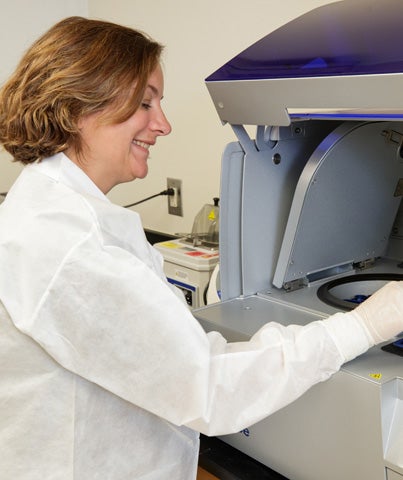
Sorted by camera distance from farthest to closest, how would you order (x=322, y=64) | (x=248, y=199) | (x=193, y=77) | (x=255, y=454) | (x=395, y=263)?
(x=193, y=77), (x=395, y=263), (x=248, y=199), (x=255, y=454), (x=322, y=64)

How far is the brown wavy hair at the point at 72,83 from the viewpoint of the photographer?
103 centimetres

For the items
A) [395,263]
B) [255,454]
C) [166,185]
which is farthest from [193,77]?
[255,454]

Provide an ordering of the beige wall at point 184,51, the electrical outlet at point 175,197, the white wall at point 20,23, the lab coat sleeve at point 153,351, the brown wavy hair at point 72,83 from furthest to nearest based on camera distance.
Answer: the white wall at point 20,23
the electrical outlet at point 175,197
the beige wall at point 184,51
the brown wavy hair at point 72,83
the lab coat sleeve at point 153,351

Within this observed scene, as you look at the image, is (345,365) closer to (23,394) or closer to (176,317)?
(176,317)

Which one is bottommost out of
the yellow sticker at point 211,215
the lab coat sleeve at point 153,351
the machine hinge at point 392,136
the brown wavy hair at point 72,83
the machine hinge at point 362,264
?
the yellow sticker at point 211,215

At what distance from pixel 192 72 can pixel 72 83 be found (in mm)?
1331

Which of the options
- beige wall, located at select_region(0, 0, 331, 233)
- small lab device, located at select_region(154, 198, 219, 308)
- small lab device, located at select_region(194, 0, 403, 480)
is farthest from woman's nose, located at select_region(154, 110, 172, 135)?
beige wall, located at select_region(0, 0, 331, 233)

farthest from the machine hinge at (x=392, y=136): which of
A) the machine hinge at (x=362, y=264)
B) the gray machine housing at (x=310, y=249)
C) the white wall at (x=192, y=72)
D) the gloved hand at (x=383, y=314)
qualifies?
the white wall at (x=192, y=72)

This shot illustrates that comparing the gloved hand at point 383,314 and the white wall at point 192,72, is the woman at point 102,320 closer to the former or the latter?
the gloved hand at point 383,314

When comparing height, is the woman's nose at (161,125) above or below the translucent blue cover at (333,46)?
below

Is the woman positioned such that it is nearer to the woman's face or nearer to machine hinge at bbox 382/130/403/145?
the woman's face

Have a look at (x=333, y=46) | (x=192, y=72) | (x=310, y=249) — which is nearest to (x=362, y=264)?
(x=310, y=249)

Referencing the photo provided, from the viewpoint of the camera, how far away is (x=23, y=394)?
39.7 inches

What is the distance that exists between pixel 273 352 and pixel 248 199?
374mm
